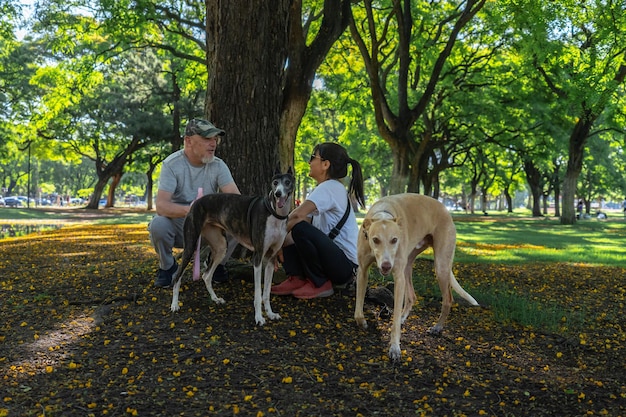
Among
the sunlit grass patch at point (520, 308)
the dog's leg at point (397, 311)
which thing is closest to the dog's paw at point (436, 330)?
the dog's leg at point (397, 311)

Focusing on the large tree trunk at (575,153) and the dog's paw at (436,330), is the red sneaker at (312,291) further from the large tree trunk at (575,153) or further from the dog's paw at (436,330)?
the large tree trunk at (575,153)

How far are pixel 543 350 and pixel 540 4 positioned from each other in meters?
11.5

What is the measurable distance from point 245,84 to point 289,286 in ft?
8.40

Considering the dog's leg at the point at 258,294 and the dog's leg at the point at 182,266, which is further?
the dog's leg at the point at 182,266

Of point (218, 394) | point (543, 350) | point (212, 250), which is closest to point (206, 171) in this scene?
point (212, 250)

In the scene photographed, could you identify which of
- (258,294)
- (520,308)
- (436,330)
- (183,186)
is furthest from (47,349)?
(520,308)

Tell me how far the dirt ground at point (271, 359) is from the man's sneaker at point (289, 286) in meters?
0.12

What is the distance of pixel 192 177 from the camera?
18.2 ft

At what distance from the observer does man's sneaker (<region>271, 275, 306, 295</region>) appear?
5359 millimetres

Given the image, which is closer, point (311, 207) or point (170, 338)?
point (170, 338)

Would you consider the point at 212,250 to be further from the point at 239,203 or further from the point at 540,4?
the point at 540,4

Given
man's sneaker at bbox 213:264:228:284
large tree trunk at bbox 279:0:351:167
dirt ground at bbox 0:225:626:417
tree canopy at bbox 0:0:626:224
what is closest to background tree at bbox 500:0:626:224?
tree canopy at bbox 0:0:626:224

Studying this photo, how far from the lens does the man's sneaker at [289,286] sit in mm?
5359

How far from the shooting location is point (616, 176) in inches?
1806
